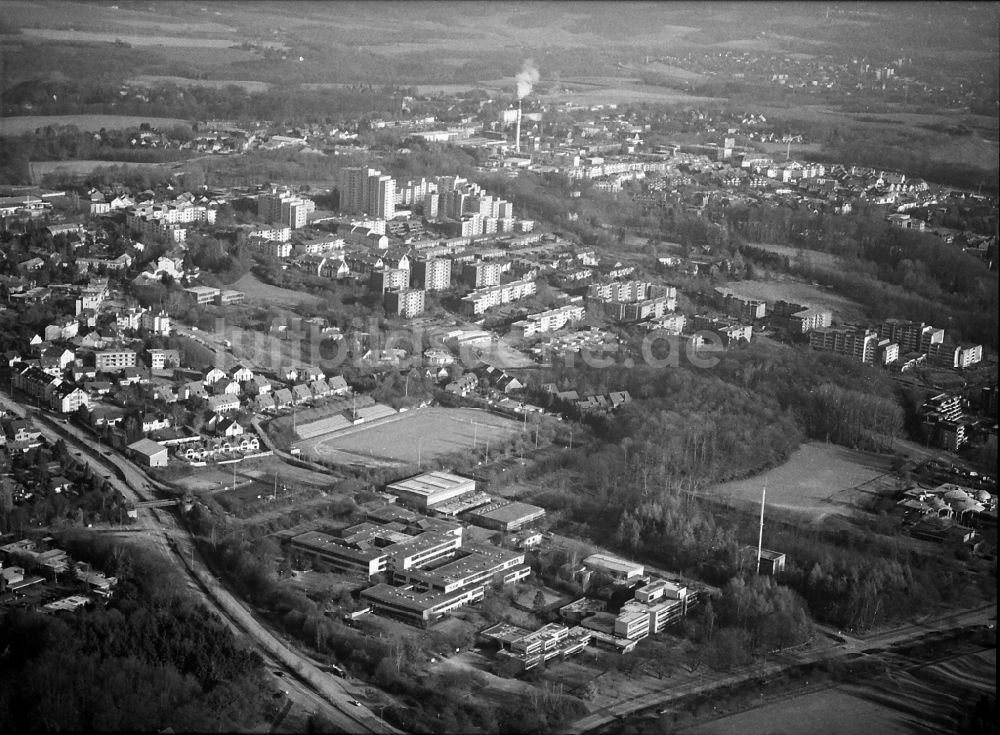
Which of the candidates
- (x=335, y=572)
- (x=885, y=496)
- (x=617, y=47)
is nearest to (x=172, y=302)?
(x=335, y=572)

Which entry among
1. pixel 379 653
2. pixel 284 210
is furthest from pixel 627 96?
pixel 379 653

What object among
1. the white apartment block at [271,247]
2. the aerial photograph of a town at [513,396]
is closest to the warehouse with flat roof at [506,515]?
the aerial photograph of a town at [513,396]

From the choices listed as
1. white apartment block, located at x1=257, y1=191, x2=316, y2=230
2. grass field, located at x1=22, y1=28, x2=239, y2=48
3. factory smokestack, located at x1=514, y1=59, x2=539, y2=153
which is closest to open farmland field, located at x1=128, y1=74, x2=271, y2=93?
grass field, located at x1=22, y1=28, x2=239, y2=48

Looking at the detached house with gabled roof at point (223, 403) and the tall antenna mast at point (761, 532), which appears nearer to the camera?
the tall antenna mast at point (761, 532)

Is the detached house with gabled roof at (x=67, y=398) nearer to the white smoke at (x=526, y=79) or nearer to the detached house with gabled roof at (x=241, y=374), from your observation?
the detached house with gabled roof at (x=241, y=374)

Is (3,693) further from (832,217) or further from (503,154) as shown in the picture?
(503,154)
